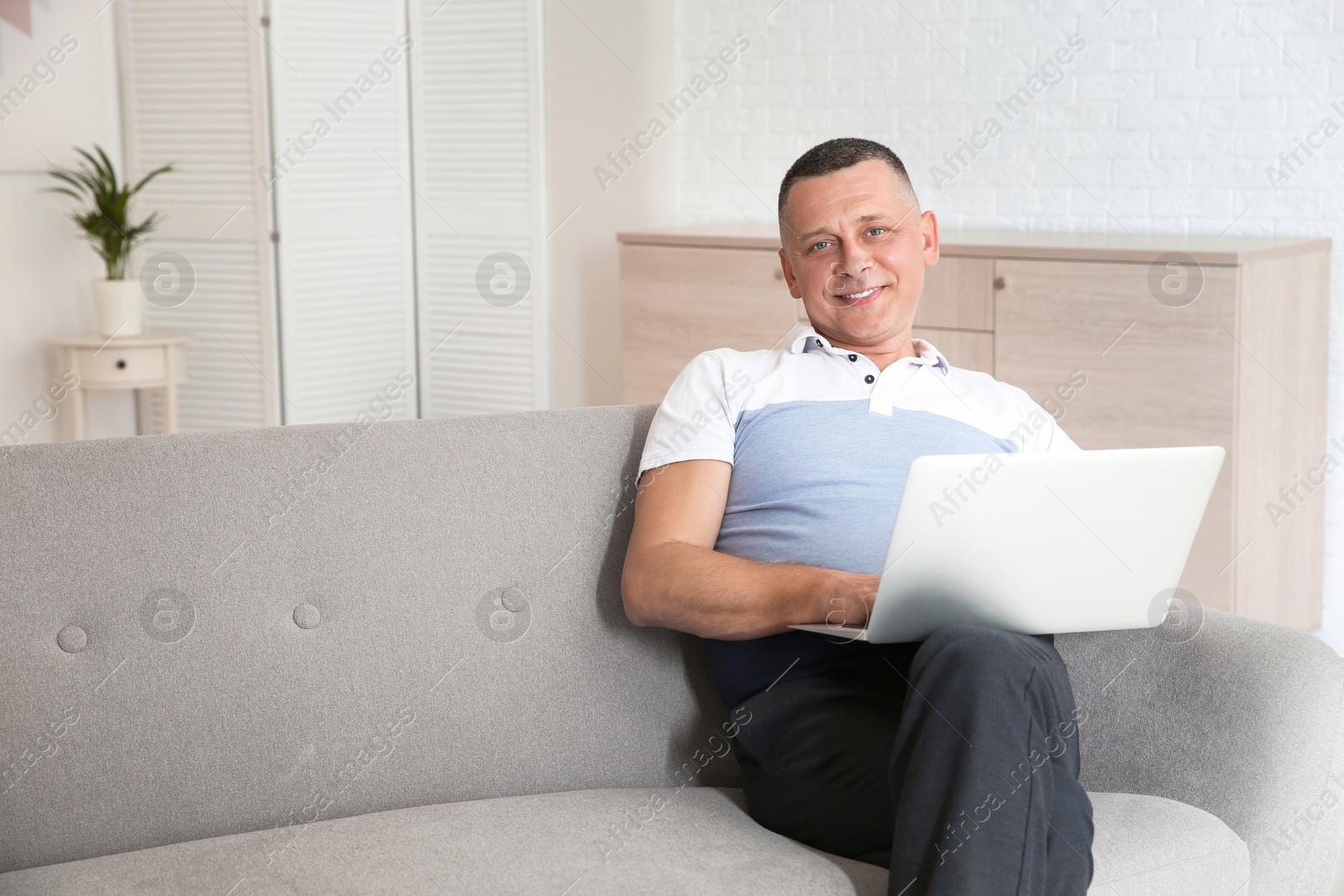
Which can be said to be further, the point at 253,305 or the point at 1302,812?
the point at 253,305

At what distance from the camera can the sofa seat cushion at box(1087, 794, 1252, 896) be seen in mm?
1391

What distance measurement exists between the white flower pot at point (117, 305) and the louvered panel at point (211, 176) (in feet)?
0.85

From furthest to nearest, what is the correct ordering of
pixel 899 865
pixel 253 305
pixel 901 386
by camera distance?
pixel 253 305
pixel 901 386
pixel 899 865

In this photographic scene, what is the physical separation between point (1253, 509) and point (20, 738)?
269 cm

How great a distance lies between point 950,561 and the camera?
1393 millimetres

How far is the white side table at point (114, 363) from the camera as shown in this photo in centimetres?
435

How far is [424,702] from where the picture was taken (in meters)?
1.59

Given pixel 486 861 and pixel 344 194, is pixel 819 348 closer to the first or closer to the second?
pixel 486 861

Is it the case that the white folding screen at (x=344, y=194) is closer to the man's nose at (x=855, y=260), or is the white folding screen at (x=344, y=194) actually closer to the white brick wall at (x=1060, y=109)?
the white brick wall at (x=1060, y=109)

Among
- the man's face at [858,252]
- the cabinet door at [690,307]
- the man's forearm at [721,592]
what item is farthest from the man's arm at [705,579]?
the cabinet door at [690,307]

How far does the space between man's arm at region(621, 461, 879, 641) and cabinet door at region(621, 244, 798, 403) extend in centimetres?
210

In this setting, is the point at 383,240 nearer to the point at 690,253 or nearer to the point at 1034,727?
the point at 690,253

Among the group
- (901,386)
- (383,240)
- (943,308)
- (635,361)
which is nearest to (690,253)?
(635,361)

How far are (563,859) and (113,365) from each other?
348cm
